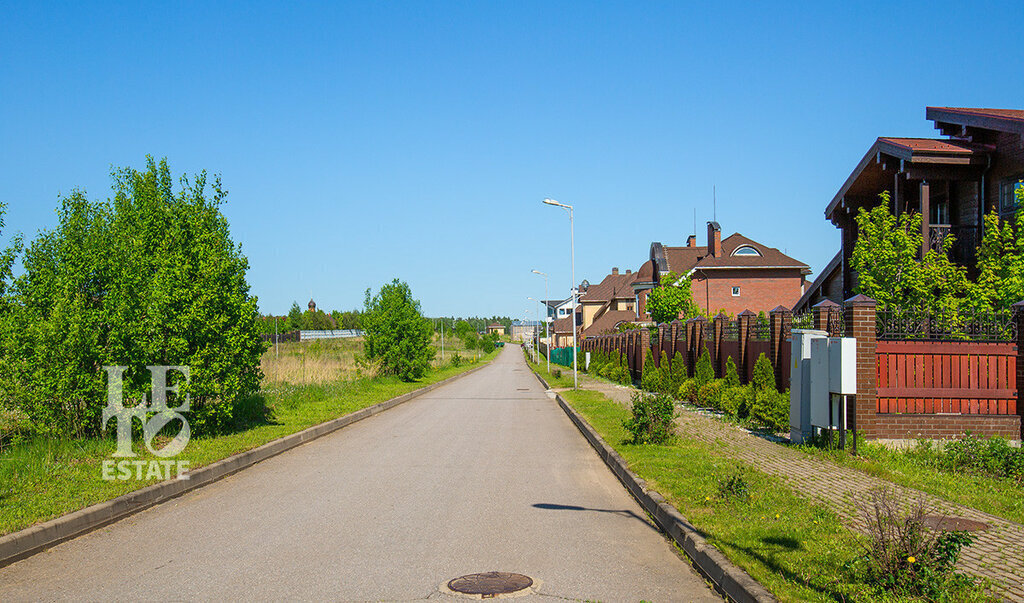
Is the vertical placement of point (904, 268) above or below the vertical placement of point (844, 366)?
above

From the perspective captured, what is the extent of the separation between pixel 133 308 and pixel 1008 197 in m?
20.8

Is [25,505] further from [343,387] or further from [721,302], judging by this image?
[721,302]

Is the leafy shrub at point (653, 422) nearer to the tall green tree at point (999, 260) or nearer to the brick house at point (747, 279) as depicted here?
the tall green tree at point (999, 260)

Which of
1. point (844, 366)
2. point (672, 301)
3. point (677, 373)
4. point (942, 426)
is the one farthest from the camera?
point (672, 301)

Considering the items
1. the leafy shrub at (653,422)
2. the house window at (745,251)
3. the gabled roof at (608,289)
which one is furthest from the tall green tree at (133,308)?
the gabled roof at (608,289)

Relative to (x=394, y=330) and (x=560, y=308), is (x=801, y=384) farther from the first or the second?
(x=560, y=308)

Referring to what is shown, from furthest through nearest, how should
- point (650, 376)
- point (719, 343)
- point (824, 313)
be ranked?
point (650, 376) → point (719, 343) → point (824, 313)

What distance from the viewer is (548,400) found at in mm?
27078

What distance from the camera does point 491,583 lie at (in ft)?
18.6

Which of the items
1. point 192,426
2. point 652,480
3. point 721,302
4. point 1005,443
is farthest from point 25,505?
point 721,302

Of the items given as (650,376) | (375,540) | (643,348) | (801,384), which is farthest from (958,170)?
(375,540)

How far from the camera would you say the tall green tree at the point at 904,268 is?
1997cm

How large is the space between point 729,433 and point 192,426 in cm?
963

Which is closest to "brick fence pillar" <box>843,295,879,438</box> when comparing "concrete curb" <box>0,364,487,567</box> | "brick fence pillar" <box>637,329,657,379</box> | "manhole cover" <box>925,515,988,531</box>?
"manhole cover" <box>925,515,988,531</box>
